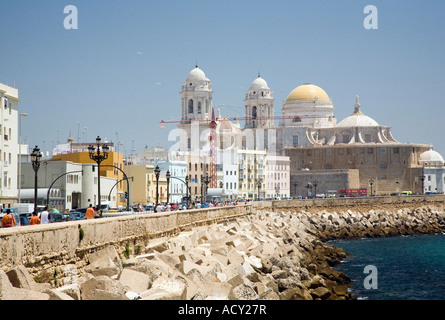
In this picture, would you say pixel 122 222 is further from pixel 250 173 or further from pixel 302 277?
pixel 250 173

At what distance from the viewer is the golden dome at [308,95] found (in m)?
115

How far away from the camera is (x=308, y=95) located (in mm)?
115125

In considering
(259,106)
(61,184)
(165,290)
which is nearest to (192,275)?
(165,290)

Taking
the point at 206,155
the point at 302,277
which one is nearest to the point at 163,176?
the point at 206,155

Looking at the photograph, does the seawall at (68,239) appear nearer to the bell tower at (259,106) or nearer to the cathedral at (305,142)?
the cathedral at (305,142)

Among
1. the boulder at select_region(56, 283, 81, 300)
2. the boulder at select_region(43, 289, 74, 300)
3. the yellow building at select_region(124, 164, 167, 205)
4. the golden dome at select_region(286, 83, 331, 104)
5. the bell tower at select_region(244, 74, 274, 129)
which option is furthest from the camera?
the golden dome at select_region(286, 83, 331, 104)

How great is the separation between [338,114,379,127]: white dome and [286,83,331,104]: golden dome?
20.7ft

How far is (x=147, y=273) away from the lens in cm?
1269

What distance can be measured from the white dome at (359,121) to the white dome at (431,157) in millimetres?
8177

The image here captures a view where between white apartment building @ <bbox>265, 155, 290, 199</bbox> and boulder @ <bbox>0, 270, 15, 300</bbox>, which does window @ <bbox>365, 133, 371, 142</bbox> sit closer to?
white apartment building @ <bbox>265, 155, 290, 199</bbox>

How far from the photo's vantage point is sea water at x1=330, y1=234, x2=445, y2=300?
24.9 meters

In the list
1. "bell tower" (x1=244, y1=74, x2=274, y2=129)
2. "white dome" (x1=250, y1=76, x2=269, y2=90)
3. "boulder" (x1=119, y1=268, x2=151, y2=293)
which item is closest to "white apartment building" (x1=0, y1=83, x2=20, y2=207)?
"boulder" (x1=119, y1=268, x2=151, y2=293)

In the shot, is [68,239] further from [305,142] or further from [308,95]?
[308,95]

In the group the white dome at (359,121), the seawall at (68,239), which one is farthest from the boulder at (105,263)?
the white dome at (359,121)
